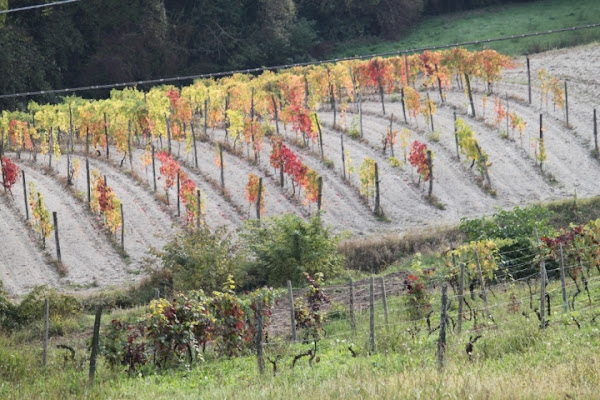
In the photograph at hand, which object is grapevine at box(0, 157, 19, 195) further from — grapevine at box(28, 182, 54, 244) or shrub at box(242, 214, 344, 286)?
shrub at box(242, 214, 344, 286)

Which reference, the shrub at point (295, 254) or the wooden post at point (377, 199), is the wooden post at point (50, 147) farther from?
the shrub at point (295, 254)

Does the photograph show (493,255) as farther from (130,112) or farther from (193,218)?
(130,112)

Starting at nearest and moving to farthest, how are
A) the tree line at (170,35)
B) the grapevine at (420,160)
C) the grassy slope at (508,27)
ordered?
the grapevine at (420,160), the tree line at (170,35), the grassy slope at (508,27)

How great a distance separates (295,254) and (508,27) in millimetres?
33713

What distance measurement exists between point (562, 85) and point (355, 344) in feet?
106

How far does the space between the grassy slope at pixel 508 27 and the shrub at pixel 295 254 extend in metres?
28.6

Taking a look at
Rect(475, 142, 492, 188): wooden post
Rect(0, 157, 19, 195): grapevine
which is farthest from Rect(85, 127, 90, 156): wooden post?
Rect(475, 142, 492, 188): wooden post

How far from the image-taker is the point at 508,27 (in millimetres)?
59750

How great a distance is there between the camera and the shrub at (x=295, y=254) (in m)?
29.4

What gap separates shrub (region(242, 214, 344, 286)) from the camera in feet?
96.5

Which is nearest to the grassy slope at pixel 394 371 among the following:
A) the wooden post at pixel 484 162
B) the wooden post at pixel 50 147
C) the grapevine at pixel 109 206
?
the grapevine at pixel 109 206

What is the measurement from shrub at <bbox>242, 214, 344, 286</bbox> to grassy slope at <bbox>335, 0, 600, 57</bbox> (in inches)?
1127

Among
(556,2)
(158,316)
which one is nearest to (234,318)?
(158,316)

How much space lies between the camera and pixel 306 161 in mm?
41562
